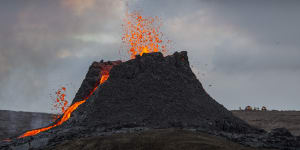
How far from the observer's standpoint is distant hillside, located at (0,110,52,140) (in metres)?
49.0

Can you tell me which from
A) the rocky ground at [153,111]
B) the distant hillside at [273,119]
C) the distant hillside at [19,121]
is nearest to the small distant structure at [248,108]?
the distant hillside at [273,119]

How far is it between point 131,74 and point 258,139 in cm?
1303

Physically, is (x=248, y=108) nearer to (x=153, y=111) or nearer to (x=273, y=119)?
(x=273, y=119)

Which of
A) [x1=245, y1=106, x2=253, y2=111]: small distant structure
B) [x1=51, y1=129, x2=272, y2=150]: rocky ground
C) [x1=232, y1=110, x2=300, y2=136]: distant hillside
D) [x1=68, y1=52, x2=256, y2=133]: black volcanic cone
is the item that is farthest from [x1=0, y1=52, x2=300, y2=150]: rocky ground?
[x1=245, y1=106, x2=253, y2=111]: small distant structure

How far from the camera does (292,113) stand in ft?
193

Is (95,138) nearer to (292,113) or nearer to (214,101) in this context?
(214,101)

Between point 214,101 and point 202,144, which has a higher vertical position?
point 214,101

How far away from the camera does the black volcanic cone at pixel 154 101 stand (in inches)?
1093

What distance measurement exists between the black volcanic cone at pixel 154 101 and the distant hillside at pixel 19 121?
72.9 ft

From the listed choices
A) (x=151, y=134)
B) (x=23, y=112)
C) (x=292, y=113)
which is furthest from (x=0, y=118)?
(x=292, y=113)

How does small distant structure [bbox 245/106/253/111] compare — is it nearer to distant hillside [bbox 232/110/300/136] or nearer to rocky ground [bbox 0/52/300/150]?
distant hillside [bbox 232/110/300/136]

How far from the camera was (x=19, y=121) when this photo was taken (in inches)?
2146

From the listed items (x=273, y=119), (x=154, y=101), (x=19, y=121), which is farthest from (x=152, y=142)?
(x=19, y=121)

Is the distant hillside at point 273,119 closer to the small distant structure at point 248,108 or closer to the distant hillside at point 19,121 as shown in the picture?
the small distant structure at point 248,108
